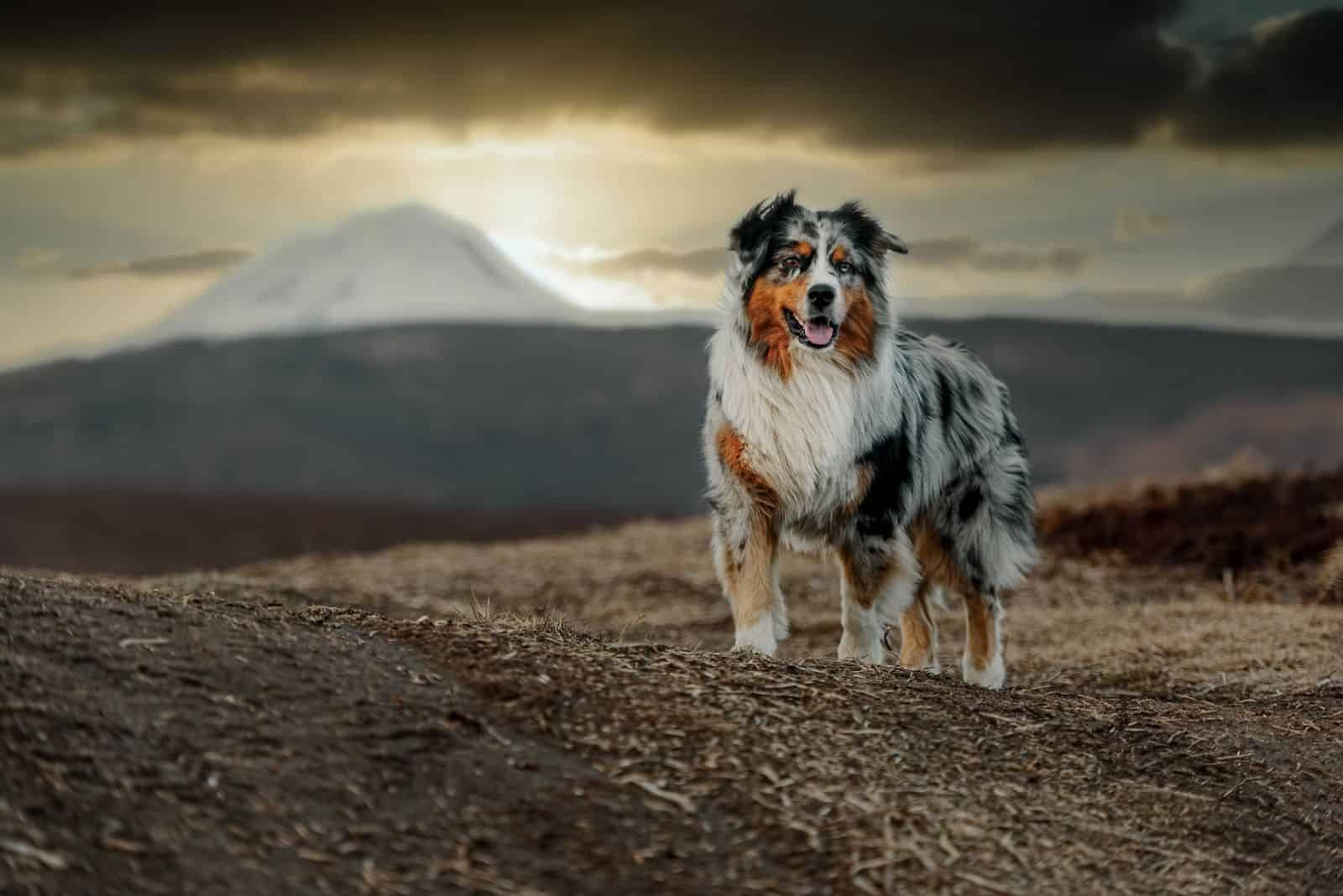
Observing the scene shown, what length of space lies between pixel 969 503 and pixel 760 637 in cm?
191

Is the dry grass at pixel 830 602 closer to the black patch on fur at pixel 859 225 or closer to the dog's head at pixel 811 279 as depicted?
the dog's head at pixel 811 279

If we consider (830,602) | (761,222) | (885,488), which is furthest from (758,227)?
(830,602)

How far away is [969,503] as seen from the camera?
862 centimetres

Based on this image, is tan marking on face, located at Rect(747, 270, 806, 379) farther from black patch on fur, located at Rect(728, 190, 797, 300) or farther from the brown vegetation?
the brown vegetation

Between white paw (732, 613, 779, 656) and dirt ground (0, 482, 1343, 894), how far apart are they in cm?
47

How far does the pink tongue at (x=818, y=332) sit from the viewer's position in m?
7.47

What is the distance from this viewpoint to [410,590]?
15156 millimetres

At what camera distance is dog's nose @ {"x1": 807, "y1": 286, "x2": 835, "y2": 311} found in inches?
289

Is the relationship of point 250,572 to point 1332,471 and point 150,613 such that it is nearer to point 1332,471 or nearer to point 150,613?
point 150,613

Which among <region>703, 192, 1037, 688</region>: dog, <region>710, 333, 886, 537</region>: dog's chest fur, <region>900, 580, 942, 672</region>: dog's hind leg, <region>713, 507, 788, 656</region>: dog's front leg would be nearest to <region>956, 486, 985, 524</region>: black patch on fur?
<region>900, 580, 942, 672</region>: dog's hind leg

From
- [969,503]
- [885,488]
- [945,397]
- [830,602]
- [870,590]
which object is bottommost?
[830,602]

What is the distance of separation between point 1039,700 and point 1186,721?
0.84m

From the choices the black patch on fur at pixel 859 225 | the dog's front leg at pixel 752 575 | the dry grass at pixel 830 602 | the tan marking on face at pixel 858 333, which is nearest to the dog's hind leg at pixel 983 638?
the dry grass at pixel 830 602

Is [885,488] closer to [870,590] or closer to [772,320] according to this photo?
[870,590]
